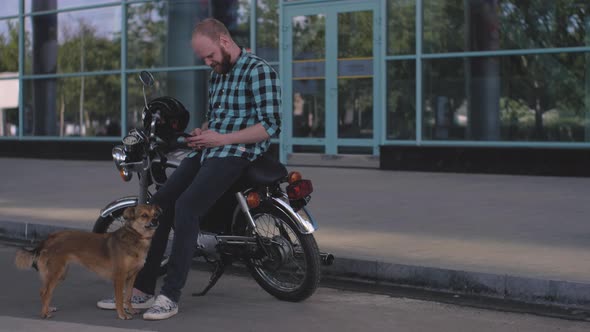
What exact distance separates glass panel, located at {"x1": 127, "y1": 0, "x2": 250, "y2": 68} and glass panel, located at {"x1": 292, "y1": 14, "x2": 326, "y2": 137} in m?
1.66

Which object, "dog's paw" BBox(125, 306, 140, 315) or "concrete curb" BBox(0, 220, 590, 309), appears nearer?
"dog's paw" BBox(125, 306, 140, 315)

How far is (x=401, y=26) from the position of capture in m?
17.3

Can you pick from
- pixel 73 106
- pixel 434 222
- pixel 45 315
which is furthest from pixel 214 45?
pixel 73 106

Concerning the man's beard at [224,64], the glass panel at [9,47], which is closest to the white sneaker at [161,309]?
the man's beard at [224,64]

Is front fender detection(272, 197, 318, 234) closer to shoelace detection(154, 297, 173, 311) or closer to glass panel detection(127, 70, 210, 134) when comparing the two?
shoelace detection(154, 297, 173, 311)

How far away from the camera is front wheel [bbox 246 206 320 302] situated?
594 cm

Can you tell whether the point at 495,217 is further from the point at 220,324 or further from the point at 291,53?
the point at 291,53

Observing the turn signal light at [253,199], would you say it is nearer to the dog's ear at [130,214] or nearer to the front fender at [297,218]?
the front fender at [297,218]

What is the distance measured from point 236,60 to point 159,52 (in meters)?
15.1

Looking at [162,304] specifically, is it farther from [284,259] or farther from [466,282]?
[466,282]

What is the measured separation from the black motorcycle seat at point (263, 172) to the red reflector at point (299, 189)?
0.38ft

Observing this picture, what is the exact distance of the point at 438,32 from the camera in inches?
666

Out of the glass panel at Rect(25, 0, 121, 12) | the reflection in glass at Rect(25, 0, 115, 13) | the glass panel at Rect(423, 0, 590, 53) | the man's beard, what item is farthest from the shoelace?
the glass panel at Rect(25, 0, 121, 12)

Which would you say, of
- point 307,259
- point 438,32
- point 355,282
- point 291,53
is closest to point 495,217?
point 355,282
